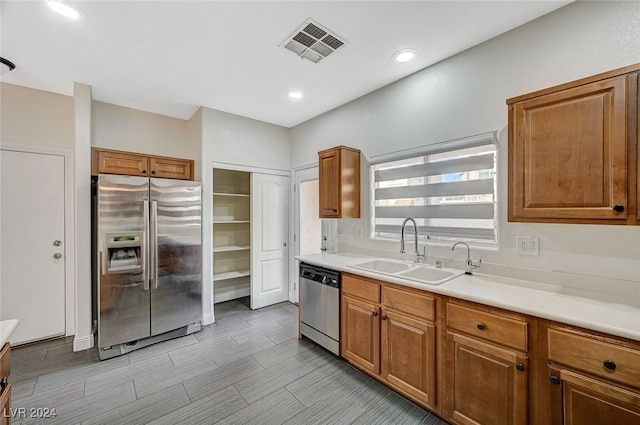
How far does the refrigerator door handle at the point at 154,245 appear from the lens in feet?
9.41

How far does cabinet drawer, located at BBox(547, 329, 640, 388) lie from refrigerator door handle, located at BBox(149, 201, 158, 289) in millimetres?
3382

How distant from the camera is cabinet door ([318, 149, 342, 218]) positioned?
2951mm

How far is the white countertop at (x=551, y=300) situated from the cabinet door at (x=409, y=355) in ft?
1.02

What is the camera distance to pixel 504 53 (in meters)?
2.04

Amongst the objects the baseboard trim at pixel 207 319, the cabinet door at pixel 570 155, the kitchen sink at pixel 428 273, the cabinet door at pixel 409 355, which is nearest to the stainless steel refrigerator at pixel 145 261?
the baseboard trim at pixel 207 319

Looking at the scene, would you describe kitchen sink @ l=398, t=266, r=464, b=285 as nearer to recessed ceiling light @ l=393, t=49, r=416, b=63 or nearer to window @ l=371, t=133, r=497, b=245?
window @ l=371, t=133, r=497, b=245

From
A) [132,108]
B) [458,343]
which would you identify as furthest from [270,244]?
[458,343]

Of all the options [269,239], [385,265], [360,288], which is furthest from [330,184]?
[269,239]

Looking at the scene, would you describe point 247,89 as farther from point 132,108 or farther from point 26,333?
point 26,333

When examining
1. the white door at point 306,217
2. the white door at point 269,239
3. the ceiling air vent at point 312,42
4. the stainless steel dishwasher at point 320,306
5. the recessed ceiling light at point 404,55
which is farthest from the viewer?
the white door at point 306,217

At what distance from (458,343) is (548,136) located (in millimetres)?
1396

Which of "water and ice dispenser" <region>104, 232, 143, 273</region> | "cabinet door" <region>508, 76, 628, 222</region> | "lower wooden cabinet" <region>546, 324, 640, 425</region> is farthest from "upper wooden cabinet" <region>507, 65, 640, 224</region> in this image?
"water and ice dispenser" <region>104, 232, 143, 273</region>

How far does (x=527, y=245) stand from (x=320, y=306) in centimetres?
187

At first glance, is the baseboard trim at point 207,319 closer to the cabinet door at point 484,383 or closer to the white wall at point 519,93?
the white wall at point 519,93
